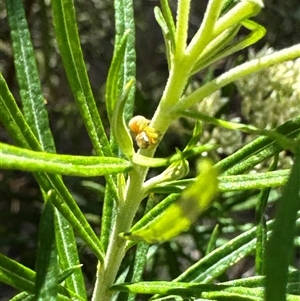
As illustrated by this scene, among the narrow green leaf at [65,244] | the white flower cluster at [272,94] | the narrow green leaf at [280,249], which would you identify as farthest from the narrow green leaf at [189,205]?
the white flower cluster at [272,94]

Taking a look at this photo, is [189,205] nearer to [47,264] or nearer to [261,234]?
[47,264]

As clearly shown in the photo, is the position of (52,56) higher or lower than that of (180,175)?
higher

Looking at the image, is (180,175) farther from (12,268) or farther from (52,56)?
(52,56)

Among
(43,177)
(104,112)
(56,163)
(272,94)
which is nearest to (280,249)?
(56,163)

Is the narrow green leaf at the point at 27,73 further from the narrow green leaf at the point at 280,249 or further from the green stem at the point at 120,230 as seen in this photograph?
the narrow green leaf at the point at 280,249

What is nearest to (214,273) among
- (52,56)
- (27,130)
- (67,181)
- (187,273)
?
(187,273)

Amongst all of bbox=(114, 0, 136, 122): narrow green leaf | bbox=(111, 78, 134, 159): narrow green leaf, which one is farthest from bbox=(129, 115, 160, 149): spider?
bbox=(114, 0, 136, 122): narrow green leaf
